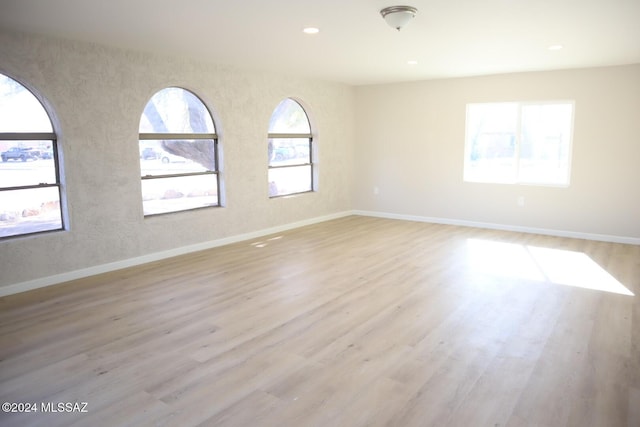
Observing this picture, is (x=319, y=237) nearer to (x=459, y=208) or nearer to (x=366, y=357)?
(x=459, y=208)

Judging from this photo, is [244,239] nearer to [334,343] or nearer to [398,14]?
[334,343]

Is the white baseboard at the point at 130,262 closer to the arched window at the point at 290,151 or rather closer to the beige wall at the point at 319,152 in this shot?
the beige wall at the point at 319,152

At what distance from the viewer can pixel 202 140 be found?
5.77m

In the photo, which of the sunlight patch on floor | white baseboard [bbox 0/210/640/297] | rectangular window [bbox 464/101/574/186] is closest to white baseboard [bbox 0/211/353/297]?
white baseboard [bbox 0/210/640/297]

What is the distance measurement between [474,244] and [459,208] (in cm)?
143

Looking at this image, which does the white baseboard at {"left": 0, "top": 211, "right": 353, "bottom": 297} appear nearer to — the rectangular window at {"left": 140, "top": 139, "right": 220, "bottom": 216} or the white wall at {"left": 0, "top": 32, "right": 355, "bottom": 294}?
the white wall at {"left": 0, "top": 32, "right": 355, "bottom": 294}

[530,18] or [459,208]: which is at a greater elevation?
[530,18]

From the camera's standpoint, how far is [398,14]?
127 inches

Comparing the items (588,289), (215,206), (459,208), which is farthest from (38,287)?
(459,208)

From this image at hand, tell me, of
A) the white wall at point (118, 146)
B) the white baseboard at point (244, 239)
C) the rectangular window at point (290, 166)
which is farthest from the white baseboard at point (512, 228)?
the white wall at point (118, 146)

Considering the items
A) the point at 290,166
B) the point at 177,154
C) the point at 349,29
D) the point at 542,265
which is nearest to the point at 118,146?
the point at 177,154

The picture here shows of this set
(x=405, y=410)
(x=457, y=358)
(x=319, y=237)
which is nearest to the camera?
(x=405, y=410)

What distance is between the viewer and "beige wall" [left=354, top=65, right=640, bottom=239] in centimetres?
586

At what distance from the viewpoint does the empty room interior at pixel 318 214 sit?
2.58m
